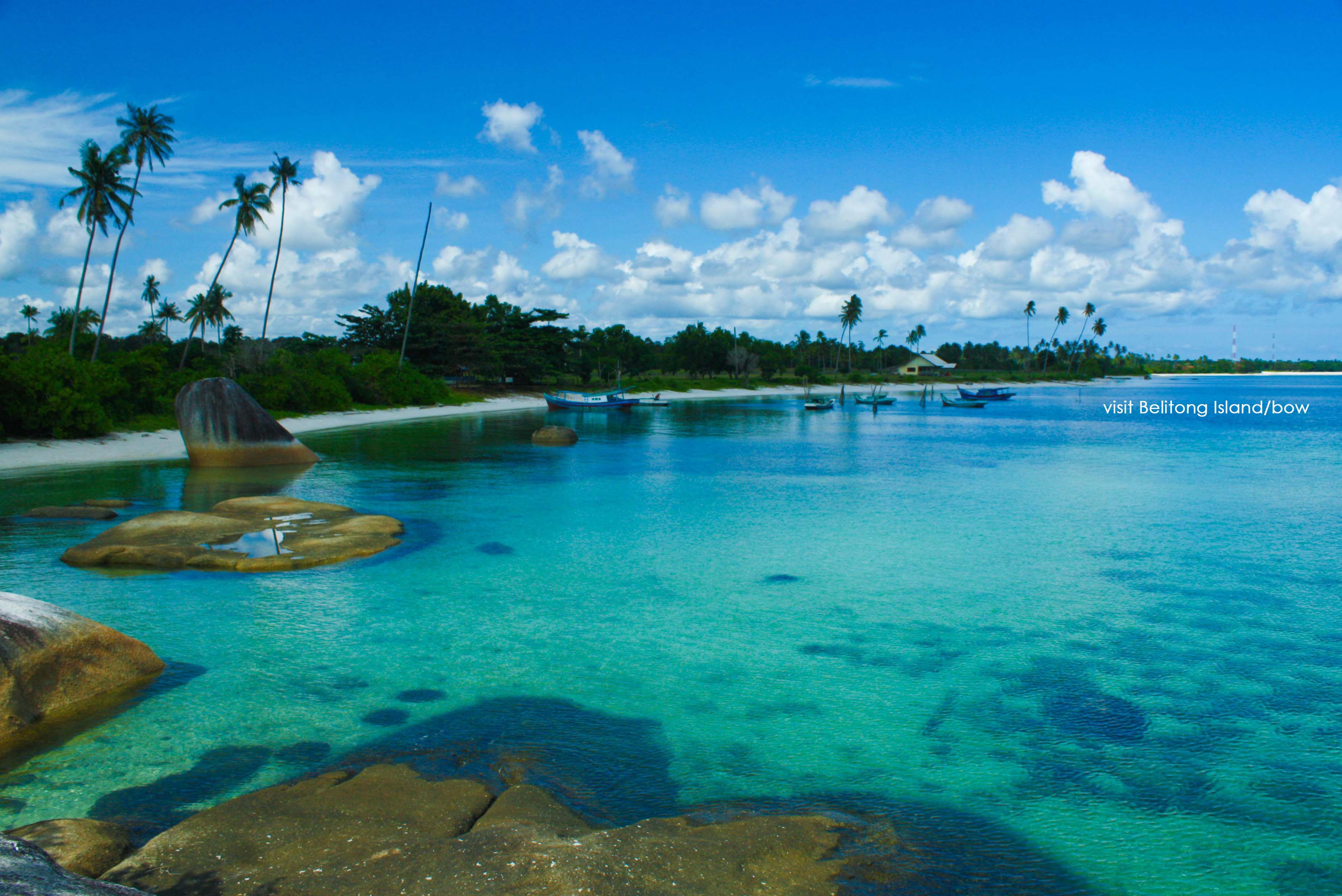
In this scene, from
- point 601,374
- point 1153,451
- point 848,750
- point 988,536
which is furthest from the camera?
point 601,374

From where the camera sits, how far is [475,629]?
11172mm

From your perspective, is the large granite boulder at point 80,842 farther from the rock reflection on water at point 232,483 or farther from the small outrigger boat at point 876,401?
the small outrigger boat at point 876,401

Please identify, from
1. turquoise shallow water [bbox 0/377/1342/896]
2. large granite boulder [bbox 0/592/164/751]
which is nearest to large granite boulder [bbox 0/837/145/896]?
turquoise shallow water [bbox 0/377/1342/896]

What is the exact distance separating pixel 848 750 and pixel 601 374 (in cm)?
9906

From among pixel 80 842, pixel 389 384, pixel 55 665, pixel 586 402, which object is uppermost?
pixel 586 402

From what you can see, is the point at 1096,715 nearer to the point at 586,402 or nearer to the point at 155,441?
the point at 155,441

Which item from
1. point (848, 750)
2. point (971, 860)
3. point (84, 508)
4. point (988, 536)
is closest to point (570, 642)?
point (848, 750)

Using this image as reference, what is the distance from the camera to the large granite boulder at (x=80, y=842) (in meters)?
4.97

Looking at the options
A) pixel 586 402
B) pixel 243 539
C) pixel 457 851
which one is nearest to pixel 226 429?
pixel 243 539

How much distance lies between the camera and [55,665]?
7.87 meters

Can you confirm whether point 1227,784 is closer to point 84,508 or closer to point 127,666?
point 127,666

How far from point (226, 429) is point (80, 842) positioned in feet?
77.7

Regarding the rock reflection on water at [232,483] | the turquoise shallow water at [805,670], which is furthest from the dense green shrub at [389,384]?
the turquoise shallow water at [805,670]

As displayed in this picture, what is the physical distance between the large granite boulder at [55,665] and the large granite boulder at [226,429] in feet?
61.1
